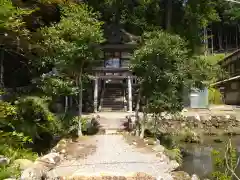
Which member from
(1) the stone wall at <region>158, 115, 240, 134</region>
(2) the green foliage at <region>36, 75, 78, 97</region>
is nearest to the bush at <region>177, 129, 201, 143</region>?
(1) the stone wall at <region>158, 115, 240, 134</region>

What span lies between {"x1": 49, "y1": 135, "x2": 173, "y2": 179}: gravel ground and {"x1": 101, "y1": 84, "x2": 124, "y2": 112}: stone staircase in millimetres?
11124

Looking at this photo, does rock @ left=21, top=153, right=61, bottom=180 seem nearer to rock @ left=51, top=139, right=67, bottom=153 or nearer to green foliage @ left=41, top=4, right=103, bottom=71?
rock @ left=51, top=139, right=67, bottom=153

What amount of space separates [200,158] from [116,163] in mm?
6801

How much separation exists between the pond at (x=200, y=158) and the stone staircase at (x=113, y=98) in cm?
710

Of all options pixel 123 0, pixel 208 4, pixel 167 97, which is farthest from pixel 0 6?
pixel 208 4

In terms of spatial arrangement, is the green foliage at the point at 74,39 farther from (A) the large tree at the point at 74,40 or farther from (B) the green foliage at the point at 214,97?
(B) the green foliage at the point at 214,97

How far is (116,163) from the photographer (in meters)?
10.4

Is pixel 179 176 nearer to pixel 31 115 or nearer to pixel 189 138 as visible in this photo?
pixel 31 115

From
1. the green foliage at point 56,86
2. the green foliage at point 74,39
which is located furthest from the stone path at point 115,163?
the green foliage at point 74,39

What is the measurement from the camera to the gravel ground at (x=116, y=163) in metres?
9.37

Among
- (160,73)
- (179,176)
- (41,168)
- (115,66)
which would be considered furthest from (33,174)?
(115,66)

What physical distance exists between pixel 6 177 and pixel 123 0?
59.0ft

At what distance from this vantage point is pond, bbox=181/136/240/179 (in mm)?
13438

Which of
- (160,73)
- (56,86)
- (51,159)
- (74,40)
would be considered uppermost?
(74,40)
